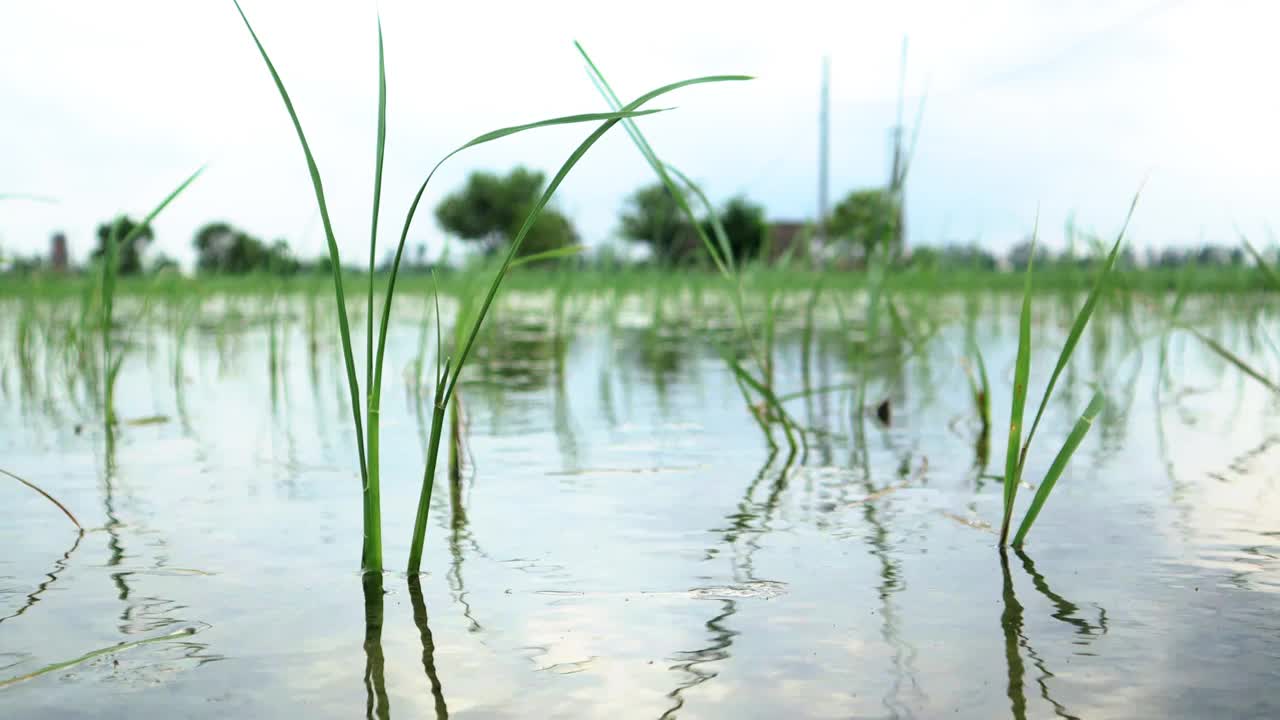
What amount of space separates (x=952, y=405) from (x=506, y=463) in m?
1.56

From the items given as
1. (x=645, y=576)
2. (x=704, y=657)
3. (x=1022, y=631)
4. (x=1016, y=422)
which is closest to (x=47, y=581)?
(x=645, y=576)

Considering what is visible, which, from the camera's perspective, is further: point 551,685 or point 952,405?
point 952,405

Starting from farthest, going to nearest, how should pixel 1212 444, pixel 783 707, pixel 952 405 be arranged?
1. pixel 952 405
2. pixel 1212 444
3. pixel 783 707

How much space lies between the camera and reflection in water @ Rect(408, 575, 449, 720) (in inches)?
39.7

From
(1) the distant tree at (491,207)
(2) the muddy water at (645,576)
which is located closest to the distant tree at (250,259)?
(2) the muddy water at (645,576)

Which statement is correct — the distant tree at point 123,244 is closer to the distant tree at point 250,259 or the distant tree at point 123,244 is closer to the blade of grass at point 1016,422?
the distant tree at point 250,259

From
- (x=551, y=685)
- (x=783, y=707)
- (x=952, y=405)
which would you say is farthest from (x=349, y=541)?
Answer: (x=952, y=405)

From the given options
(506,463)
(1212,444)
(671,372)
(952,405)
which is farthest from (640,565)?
(671,372)

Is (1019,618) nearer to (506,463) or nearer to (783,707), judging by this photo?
(783,707)

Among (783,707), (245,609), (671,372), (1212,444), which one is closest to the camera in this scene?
(783,707)

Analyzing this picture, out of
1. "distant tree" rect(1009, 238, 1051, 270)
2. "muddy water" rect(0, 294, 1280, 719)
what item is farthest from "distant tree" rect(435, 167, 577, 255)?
"muddy water" rect(0, 294, 1280, 719)

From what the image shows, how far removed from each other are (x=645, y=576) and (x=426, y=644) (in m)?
0.35

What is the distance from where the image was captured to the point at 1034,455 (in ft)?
7.66

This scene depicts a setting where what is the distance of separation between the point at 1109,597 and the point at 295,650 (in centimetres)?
96
